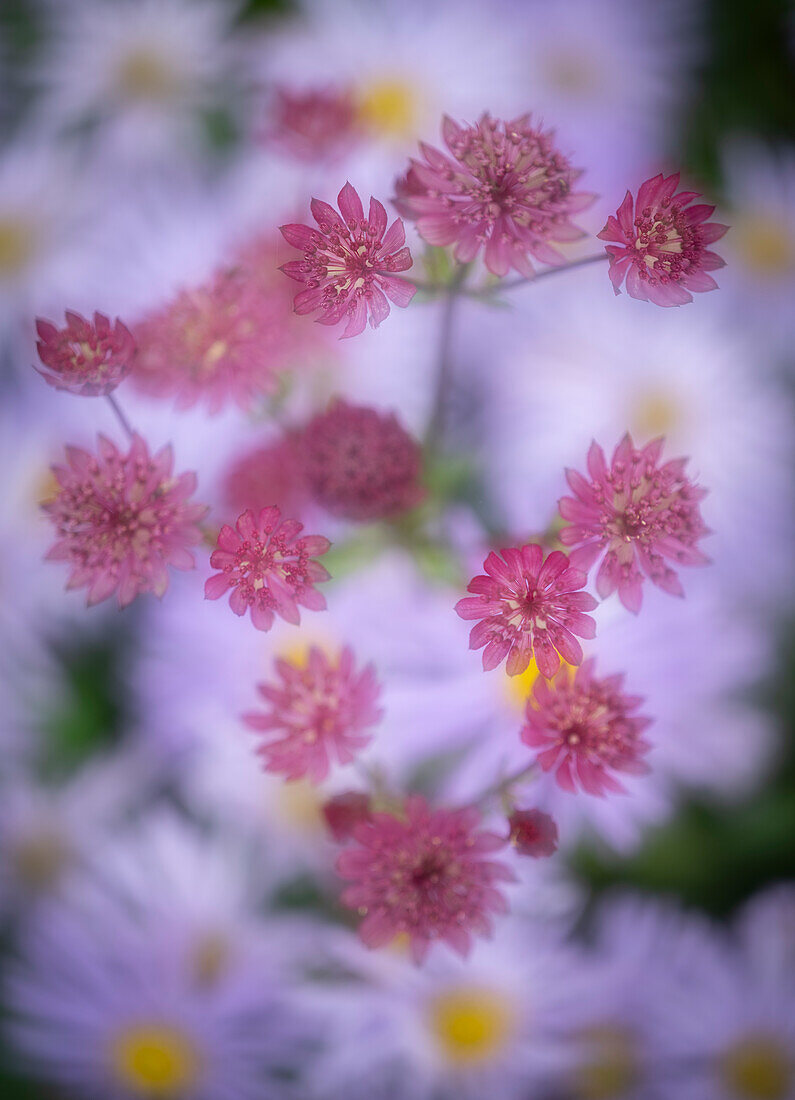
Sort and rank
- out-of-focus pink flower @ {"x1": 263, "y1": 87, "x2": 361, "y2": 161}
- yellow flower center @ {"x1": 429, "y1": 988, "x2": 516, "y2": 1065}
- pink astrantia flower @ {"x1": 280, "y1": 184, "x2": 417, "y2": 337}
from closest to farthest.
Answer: pink astrantia flower @ {"x1": 280, "y1": 184, "x2": 417, "y2": 337} < out-of-focus pink flower @ {"x1": 263, "y1": 87, "x2": 361, "y2": 161} < yellow flower center @ {"x1": 429, "y1": 988, "x2": 516, "y2": 1065}

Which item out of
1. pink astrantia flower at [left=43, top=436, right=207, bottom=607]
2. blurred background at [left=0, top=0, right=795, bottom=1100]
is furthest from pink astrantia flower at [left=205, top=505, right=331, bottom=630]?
blurred background at [left=0, top=0, right=795, bottom=1100]

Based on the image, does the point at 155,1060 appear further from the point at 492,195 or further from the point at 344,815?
the point at 492,195

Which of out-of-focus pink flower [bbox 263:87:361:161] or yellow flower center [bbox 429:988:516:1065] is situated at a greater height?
out-of-focus pink flower [bbox 263:87:361:161]

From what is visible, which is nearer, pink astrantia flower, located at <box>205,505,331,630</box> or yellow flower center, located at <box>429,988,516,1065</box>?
pink astrantia flower, located at <box>205,505,331,630</box>

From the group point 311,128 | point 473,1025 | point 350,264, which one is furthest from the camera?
point 473,1025

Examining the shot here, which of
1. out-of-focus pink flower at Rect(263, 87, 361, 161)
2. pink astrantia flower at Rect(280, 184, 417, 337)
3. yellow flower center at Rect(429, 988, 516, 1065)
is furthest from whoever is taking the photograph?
yellow flower center at Rect(429, 988, 516, 1065)

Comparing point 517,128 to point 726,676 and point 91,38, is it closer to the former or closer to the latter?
point 726,676

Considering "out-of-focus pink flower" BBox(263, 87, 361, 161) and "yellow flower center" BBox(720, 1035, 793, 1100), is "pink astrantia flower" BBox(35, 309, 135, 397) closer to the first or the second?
"out-of-focus pink flower" BBox(263, 87, 361, 161)

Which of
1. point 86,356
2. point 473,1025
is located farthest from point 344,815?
point 473,1025
